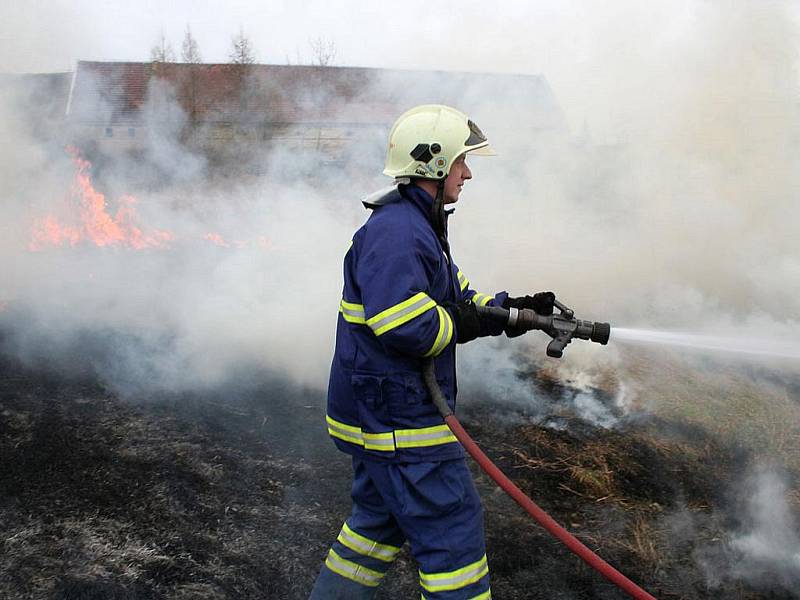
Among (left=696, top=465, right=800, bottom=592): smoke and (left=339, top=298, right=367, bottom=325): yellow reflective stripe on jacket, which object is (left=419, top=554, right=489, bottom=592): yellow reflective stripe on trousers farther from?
(left=696, top=465, right=800, bottom=592): smoke

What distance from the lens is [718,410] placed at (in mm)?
4715

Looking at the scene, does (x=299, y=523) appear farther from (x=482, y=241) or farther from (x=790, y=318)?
(x=790, y=318)

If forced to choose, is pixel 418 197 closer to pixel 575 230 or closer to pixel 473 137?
pixel 473 137

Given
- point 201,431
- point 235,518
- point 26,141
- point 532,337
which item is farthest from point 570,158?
point 26,141

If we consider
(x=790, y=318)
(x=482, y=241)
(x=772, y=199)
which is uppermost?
(x=772, y=199)

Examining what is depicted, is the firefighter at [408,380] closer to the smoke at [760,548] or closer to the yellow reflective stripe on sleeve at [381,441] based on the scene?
the yellow reflective stripe on sleeve at [381,441]

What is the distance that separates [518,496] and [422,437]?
1.19ft

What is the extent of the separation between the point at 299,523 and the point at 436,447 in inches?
53.5

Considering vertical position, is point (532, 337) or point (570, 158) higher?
point (570, 158)

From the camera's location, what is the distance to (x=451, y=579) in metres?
2.12

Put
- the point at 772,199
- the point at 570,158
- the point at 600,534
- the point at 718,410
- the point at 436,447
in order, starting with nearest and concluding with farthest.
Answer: the point at 436,447, the point at 600,534, the point at 718,410, the point at 772,199, the point at 570,158

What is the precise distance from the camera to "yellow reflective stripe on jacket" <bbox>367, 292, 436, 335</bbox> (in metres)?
2.02

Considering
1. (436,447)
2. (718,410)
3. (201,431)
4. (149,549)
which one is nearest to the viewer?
(436,447)

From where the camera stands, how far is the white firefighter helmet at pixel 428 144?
2.29 meters
